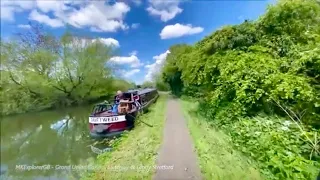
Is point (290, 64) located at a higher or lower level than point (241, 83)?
higher

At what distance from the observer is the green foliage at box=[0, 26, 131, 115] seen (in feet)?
41.6

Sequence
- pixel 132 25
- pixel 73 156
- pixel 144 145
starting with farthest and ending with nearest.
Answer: pixel 132 25
pixel 73 156
pixel 144 145

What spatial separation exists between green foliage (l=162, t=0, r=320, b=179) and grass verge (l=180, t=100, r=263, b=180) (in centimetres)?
23

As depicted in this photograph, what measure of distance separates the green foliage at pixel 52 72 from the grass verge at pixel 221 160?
9323mm

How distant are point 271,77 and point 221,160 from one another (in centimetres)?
237

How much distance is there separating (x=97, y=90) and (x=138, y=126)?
14.5m

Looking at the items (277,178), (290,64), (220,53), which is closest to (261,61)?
(290,64)

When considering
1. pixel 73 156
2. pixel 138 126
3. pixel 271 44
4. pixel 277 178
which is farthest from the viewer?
pixel 138 126

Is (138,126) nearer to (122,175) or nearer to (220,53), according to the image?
(220,53)

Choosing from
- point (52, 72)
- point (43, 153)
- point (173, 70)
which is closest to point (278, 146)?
point (43, 153)

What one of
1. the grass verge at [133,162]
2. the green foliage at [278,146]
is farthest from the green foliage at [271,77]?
the grass verge at [133,162]

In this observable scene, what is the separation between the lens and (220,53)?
24.2 ft

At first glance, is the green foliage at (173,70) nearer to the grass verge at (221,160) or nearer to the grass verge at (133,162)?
the grass verge at (133,162)

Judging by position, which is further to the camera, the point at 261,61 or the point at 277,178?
the point at 261,61
